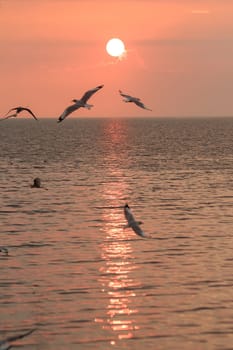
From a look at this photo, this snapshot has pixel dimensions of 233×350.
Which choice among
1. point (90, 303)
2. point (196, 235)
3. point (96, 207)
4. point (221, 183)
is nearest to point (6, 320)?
point (90, 303)

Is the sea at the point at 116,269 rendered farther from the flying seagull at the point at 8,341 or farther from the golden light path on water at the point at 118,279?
the flying seagull at the point at 8,341

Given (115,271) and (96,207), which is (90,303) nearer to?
(115,271)

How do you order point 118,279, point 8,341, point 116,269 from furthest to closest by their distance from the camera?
point 116,269 < point 118,279 < point 8,341

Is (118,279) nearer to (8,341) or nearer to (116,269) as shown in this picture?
(116,269)

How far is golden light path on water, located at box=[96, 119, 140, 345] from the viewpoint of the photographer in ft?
111

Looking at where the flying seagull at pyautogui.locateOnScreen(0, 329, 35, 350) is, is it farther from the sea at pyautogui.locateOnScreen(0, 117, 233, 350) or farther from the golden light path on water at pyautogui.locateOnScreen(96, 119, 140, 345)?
the golden light path on water at pyautogui.locateOnScreen(96, 119, 140, 345)

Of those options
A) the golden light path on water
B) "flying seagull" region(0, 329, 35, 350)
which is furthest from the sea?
"flying seagull" region(0, 329, 35, 350)

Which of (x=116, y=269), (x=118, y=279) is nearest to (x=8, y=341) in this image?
(x=118, y=279)

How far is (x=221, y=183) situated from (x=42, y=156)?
6017cm

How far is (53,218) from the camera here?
6259 cm

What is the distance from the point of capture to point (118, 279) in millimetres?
41062

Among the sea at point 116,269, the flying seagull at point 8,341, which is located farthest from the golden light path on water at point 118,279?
the flying seagull at point 8,341

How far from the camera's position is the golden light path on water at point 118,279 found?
33875mm

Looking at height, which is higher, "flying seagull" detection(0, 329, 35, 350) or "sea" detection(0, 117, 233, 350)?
"sea" detection(0, 117, 233, 350)
